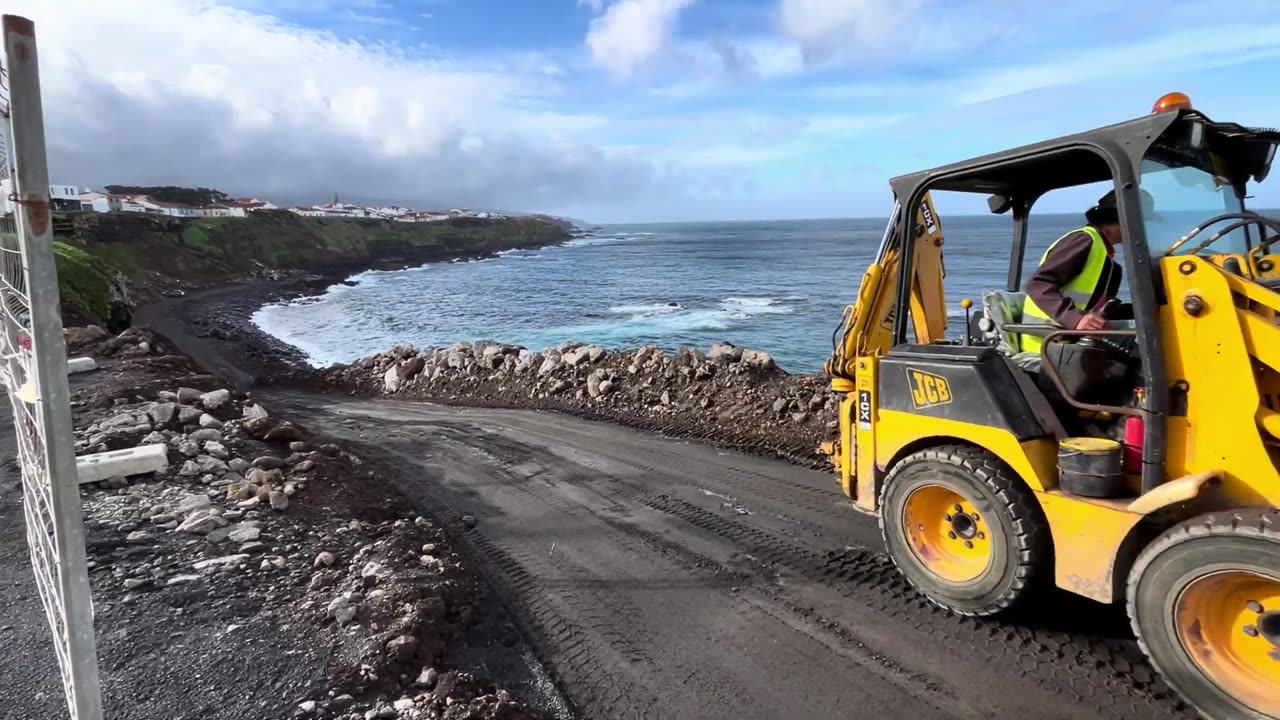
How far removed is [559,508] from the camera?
21.3 feet

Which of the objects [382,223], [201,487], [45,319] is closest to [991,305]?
[45,319]

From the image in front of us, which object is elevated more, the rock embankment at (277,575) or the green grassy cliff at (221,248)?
the green grassy cliff at (221,248)

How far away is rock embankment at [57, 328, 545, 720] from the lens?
3.51 m

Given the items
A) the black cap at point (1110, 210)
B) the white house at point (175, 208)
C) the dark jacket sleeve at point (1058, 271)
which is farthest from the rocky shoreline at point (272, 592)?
the white house at point (175, 208)

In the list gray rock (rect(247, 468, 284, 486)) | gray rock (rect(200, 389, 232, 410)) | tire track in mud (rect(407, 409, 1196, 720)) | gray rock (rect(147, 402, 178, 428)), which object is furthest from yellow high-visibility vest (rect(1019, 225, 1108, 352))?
gray rock (rect(200, 389, 232, 410))

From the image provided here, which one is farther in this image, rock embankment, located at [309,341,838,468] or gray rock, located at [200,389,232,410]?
rock embankment, located at [309,341,838,468]

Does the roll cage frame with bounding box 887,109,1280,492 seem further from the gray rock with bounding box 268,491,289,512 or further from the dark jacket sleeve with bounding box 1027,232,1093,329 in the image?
the gray rock with bounding box 268,491,289,512

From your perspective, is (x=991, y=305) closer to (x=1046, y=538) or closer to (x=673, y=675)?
(x=1046, y=538)

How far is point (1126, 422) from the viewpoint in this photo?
11.9 feet

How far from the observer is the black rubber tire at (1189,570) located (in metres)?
2.83

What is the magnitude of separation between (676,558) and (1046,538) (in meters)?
2.41

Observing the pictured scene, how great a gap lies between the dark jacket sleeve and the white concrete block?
21.1ft

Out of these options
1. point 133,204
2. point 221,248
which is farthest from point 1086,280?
point 133,204

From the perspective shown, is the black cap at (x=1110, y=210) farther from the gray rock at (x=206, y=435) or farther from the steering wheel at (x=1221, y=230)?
the gray rock at (x=206, y=435)
